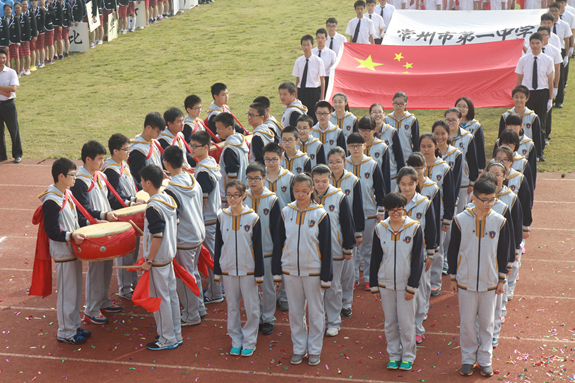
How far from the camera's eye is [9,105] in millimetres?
12570

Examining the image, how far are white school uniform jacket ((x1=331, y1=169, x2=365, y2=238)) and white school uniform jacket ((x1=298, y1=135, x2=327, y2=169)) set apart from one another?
125 cm

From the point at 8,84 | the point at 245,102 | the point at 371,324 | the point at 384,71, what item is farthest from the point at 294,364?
the point at 245,102

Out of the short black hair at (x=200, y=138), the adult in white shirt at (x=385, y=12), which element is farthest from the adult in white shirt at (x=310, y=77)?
the short black hair at (x=200, y=138)

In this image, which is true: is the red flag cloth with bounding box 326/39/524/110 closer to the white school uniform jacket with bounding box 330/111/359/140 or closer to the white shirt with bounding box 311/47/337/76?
the white shirt with bounding box 311/47/337/76

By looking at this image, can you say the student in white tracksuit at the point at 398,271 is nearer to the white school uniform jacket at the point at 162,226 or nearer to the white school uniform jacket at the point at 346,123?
the white school uniform jacket at the point at 162,226

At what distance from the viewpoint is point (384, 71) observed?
12031mm

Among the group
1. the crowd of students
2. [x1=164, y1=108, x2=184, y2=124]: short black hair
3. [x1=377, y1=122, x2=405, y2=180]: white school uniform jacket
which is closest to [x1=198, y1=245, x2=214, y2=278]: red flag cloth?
[x1=164, y1=108, x2=184, y2=124]: short black hair

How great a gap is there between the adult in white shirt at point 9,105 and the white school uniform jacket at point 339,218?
338 inches

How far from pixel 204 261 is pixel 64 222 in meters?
1.57

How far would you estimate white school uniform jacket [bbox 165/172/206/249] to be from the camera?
627cm

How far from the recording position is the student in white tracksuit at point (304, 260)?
5.77 metres

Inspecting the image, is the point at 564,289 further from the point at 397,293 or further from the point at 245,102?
the point at 245,102

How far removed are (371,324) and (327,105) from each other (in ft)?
10.7

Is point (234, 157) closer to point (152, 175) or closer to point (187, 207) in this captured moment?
point (187, 207)
